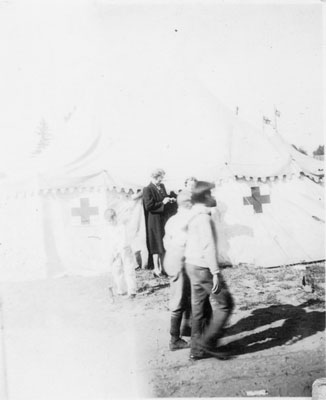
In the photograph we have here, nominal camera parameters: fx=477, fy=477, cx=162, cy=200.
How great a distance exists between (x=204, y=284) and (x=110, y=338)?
0.57 m

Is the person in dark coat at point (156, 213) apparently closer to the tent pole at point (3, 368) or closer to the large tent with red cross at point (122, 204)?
the large tent with red cross at point (122, 204)

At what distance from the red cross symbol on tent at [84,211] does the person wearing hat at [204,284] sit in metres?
0.51

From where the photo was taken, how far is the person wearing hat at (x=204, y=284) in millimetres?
2420

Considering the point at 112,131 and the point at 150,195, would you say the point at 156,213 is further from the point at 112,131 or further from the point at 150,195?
the point at 112,131

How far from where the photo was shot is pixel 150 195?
250 centimetres

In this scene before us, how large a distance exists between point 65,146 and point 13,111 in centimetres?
33

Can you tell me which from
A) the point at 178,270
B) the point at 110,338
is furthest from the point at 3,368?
the point at 178,270

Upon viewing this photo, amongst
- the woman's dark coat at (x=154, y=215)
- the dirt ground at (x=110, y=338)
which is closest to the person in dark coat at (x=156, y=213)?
the woman's dark coat at (x=154, y=215)

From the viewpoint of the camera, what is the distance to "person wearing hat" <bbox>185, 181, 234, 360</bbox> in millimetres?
2420

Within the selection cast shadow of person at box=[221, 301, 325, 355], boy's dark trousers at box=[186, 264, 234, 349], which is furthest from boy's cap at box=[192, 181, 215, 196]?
cast shadow of person at box=[221, 301, 325, 355]

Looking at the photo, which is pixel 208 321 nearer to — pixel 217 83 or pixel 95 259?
pixel 95 259

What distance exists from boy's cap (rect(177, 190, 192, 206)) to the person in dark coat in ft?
0.10

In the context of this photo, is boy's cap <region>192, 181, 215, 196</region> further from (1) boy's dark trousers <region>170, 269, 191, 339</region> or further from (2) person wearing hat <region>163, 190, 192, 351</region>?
(1) boy's dark trousers <region>170, 269, 191, 339</region>

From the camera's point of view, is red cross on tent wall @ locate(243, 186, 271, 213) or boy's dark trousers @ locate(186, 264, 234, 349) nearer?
boy's dark trousers @ locate(186, 264, 234, 349)
